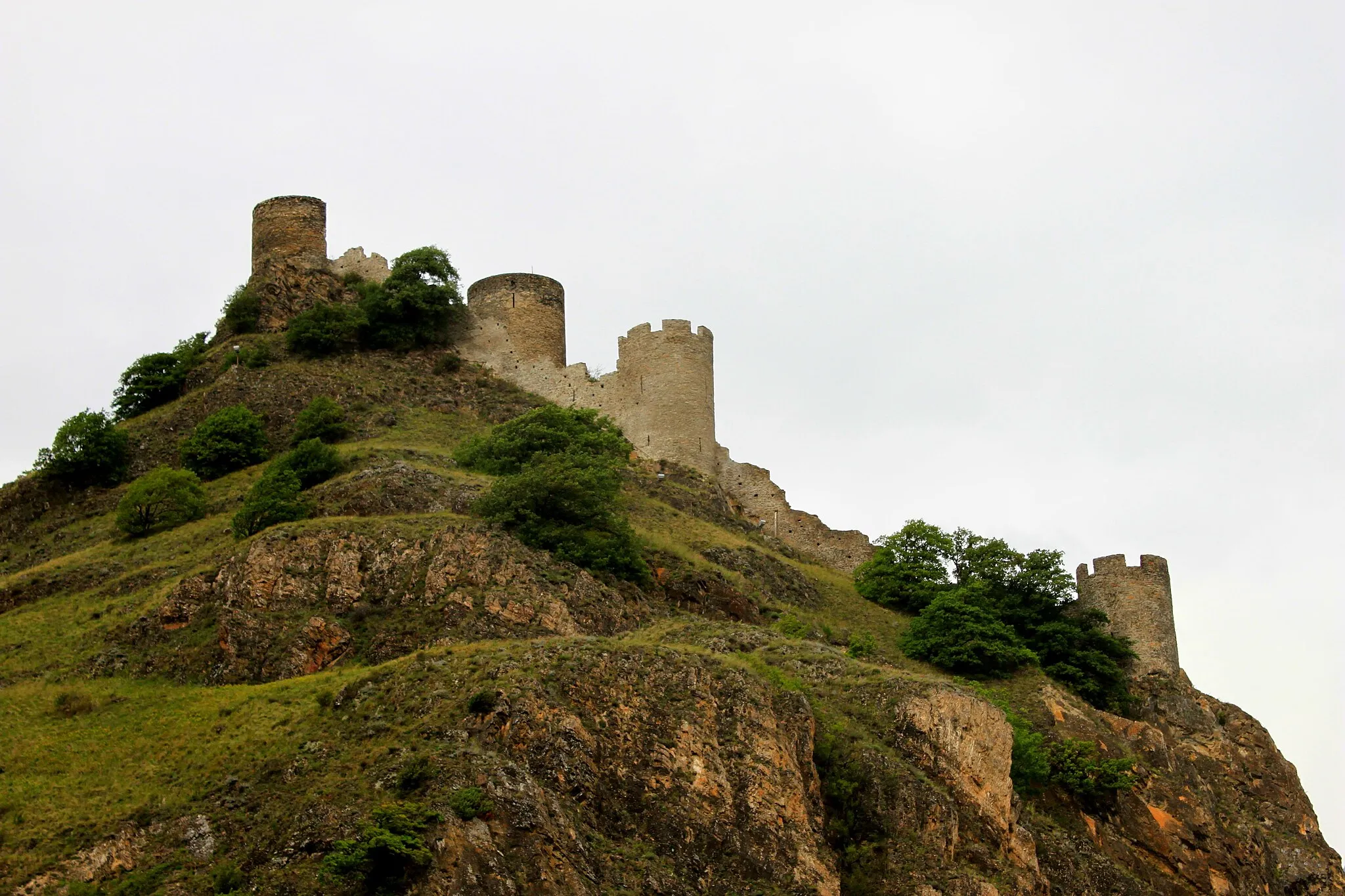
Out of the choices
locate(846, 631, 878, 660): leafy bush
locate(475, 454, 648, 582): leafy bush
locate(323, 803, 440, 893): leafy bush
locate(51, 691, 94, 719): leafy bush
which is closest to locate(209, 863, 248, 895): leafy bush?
locate(323, 803, 440, 893): leafy bush

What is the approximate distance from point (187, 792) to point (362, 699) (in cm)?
446

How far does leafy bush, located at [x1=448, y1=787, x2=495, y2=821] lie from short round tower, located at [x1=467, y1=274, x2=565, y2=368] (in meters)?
42.6

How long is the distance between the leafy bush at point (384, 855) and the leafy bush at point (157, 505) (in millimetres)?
27894

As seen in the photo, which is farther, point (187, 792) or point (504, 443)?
point (504, 443)

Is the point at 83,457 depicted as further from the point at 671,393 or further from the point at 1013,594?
the point at 1013,594

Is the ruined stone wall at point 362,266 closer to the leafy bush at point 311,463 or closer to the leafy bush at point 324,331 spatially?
the leafy bush at point 324,331

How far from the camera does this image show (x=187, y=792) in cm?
3819

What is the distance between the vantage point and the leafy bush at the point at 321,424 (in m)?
66.8

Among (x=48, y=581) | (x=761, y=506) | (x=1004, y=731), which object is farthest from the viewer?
(x=761, y=506)

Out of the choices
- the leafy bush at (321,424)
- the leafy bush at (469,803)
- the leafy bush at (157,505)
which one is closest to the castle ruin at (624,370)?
the leafy bush at (321,424)

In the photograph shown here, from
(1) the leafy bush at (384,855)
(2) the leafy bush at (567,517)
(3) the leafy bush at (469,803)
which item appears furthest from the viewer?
(2) the leafy bush at (567,517)

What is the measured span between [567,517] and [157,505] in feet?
47.5

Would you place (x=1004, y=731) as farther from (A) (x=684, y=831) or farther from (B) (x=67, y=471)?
(B) (x=67, y=471)

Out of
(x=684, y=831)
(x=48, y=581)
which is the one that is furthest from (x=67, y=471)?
(x=684, y=831)
